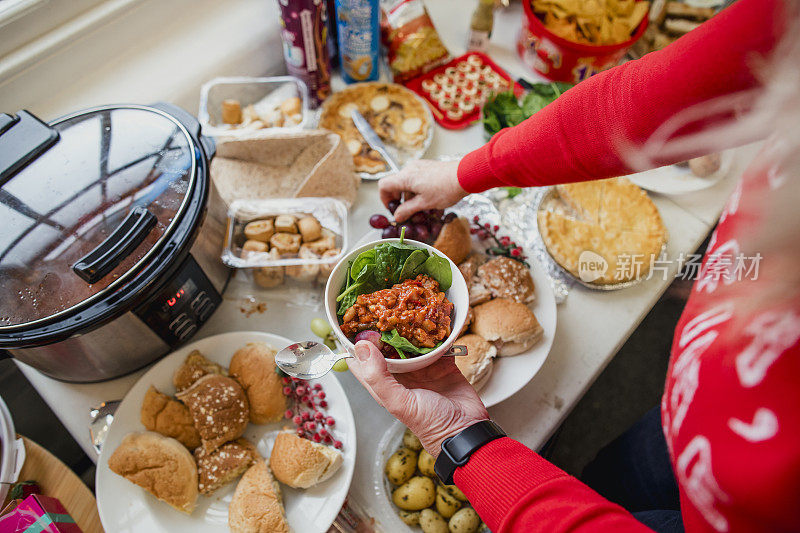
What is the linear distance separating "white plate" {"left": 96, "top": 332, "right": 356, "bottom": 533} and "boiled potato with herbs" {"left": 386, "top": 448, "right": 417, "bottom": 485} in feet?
0.37

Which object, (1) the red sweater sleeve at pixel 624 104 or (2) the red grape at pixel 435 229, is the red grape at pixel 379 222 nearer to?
(2) the red grape at pixel 435 229

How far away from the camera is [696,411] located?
0.55 meters

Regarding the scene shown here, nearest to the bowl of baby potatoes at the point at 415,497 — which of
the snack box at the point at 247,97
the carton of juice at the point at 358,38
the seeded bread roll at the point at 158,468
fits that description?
the seeded bread roll at the point at 158,468

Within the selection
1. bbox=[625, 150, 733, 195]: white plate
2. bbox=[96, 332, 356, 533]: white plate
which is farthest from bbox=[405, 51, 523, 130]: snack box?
bbox=[96, 332, 356, 533]: white plate

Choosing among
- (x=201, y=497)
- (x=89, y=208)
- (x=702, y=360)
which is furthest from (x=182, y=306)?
(x=702, y=360)

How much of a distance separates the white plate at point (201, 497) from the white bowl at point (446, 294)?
0.25 meters

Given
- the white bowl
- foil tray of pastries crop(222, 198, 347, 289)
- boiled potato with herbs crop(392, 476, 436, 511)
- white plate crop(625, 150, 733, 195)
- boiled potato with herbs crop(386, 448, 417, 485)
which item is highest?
the white bowl

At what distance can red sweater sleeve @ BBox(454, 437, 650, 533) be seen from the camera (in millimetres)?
602

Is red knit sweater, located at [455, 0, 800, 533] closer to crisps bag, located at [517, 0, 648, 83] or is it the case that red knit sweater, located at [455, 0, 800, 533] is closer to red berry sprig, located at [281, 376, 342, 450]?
red berry sprig, located at [281, 376, 342, 450]

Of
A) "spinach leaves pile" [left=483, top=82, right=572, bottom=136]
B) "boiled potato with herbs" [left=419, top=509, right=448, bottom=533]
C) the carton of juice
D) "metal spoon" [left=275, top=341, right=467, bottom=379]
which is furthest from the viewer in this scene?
"spinach leaves pile" [left=483, top=82, right=572, bottom=136]

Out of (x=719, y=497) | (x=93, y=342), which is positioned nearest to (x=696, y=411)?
(x=719, y=497)

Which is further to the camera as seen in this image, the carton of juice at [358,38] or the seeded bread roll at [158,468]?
the carton of juice at [358,38]

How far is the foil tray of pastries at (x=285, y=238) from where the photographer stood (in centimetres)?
109

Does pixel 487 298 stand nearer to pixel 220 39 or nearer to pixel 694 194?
pixel 694 194
